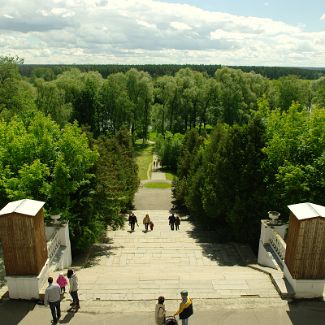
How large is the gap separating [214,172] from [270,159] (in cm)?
339

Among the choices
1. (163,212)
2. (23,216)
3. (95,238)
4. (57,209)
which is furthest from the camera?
(163,212)

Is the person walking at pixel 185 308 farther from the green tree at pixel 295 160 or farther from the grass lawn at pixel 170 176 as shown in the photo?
the grass lawn at pixel 170 176

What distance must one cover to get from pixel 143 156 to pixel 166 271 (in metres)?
46.0

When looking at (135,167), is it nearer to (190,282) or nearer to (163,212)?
(163,212)

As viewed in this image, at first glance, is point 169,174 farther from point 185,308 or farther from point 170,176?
point 185,308

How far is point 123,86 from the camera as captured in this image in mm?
64688

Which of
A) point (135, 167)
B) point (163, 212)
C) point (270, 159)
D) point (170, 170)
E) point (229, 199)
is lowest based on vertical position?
point (170, 170)

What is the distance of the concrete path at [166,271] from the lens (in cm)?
1185

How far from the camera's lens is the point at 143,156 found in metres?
60.0

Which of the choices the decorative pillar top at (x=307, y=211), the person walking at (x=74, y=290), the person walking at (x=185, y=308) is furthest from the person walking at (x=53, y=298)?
the decorative pillar top at (x=307, y=211)

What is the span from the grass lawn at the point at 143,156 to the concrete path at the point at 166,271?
27577mm

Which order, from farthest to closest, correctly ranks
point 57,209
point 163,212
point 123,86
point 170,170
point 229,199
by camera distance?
point 123,86, point 170,170, point 163,212, point 229,199, point 57,209

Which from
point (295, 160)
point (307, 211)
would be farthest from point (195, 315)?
point (295, 160)

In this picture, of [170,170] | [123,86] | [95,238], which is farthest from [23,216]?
[123,86]
